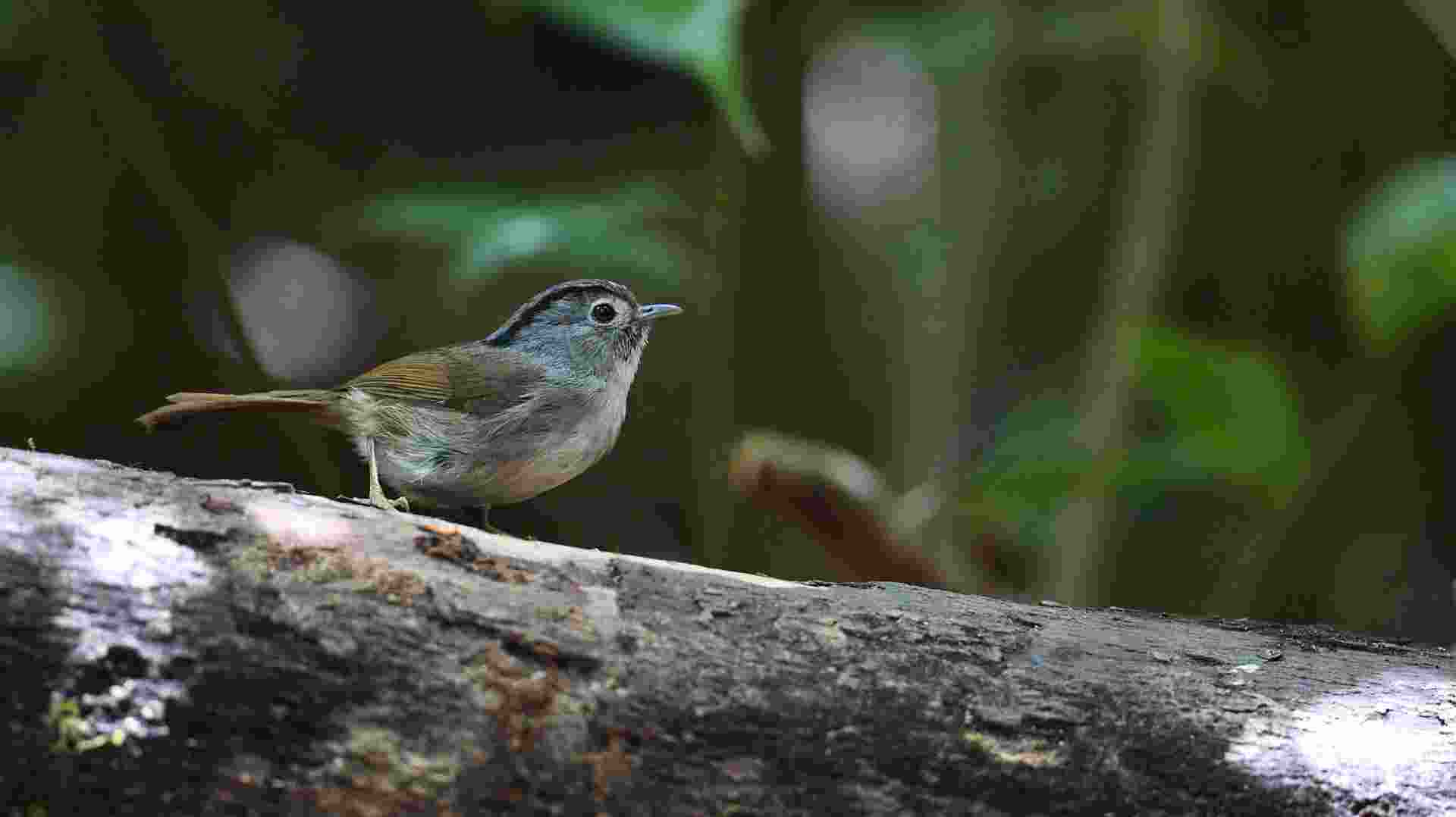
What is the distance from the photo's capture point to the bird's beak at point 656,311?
342 centimetres

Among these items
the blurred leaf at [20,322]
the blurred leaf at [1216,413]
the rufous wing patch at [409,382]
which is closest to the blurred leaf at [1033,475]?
the blurred leaf at [1216,413]

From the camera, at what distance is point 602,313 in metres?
3.44

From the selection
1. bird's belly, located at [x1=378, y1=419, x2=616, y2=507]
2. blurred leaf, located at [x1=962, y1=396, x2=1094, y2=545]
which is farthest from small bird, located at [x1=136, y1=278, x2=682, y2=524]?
blurred leaf, located at [x1=962, y1=396, x2=1094, y2=545]

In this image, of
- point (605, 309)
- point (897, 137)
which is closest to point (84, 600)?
point (605, 309)

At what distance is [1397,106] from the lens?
530 cm

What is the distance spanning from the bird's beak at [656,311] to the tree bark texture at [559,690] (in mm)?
1222

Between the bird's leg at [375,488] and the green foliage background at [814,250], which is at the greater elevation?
the green foliage background at [814,250]

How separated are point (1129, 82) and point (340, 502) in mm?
4519

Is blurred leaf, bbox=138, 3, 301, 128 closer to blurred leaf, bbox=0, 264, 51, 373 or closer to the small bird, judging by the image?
blurred leaf, bbox=0, 264, 51, 373

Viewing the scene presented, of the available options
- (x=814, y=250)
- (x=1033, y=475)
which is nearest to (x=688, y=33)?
(x=1033, y=475)

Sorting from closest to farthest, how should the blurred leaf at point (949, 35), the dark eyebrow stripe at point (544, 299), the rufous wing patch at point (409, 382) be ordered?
the rufous wing patch at point (409, 382) → the dark eyebrow stripe at point (544, 299) → the blurred leaf at point (949, 35)

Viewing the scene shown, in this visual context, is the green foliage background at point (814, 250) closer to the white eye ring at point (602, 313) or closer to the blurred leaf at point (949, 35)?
the blurred leaf at point (949, 35)

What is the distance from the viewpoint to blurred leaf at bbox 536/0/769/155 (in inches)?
121

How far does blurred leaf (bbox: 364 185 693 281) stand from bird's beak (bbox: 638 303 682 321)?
1.17 feet
